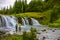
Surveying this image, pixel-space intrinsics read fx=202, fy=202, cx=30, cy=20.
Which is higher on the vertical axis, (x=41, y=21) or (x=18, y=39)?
(x=18, y=39)

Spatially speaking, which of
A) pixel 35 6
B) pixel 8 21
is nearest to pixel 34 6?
pixel 35 6

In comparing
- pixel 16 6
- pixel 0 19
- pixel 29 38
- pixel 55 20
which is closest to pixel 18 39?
pixel 29 38

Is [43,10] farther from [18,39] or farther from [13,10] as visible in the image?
[18,39]

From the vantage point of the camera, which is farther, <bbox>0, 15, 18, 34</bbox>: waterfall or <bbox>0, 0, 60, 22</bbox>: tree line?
<bbox>0, 0, 60, 22</bbox>: tree line

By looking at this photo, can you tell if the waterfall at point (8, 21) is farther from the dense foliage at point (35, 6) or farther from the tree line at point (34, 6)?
the tree line at point (34, 6)

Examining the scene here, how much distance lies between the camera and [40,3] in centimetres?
5334

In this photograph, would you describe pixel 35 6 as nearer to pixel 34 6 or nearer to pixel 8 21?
pixel 34 6

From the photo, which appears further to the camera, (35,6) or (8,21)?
(35,6)

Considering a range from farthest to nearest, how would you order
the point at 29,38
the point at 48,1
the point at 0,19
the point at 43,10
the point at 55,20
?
the point at 48,1 → the point at 43,10 → the point at 55,20 → the point at 0,19 → the point at 29,38

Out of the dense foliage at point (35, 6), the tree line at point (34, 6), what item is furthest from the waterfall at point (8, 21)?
the tree line at point (34, 6)

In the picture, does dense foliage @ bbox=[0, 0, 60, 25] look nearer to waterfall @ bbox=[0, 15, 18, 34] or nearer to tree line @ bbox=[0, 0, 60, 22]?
tree line @ bbox=[0, 0, 60, 22]

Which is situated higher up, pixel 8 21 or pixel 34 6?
pixel 34 6

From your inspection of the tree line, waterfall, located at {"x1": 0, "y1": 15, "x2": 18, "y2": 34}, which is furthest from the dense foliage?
waterfall, located at {"x1": 0, "y1": 15, "x2": 18, "y2": 34}

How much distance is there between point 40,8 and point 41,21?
1171 cm
